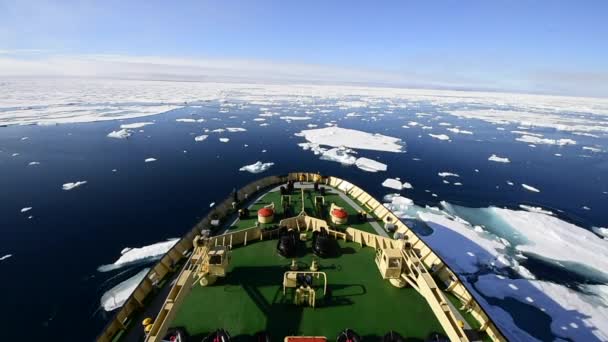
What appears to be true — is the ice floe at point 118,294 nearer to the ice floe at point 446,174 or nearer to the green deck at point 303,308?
the green deck at point 303,308

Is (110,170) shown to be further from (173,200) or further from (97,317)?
(97,317)

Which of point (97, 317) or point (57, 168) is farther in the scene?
point (57, 168)

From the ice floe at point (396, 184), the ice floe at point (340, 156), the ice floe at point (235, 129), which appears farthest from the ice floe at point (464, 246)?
the ice floe at point (235, 129)

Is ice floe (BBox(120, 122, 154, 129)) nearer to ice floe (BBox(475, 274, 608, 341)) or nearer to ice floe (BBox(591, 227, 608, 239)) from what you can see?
ice floe (BBox(475, 274, 608, 341))

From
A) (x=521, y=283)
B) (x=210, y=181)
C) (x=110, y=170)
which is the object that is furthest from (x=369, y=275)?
(x=110, y=170)

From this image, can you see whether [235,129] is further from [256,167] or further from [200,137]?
[256,167]

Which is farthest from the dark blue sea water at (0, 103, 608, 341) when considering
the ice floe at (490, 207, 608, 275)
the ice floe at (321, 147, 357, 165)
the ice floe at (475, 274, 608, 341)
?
the ice floe at (490, 207, 608, 275)

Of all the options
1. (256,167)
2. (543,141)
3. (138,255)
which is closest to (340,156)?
(256,167)
